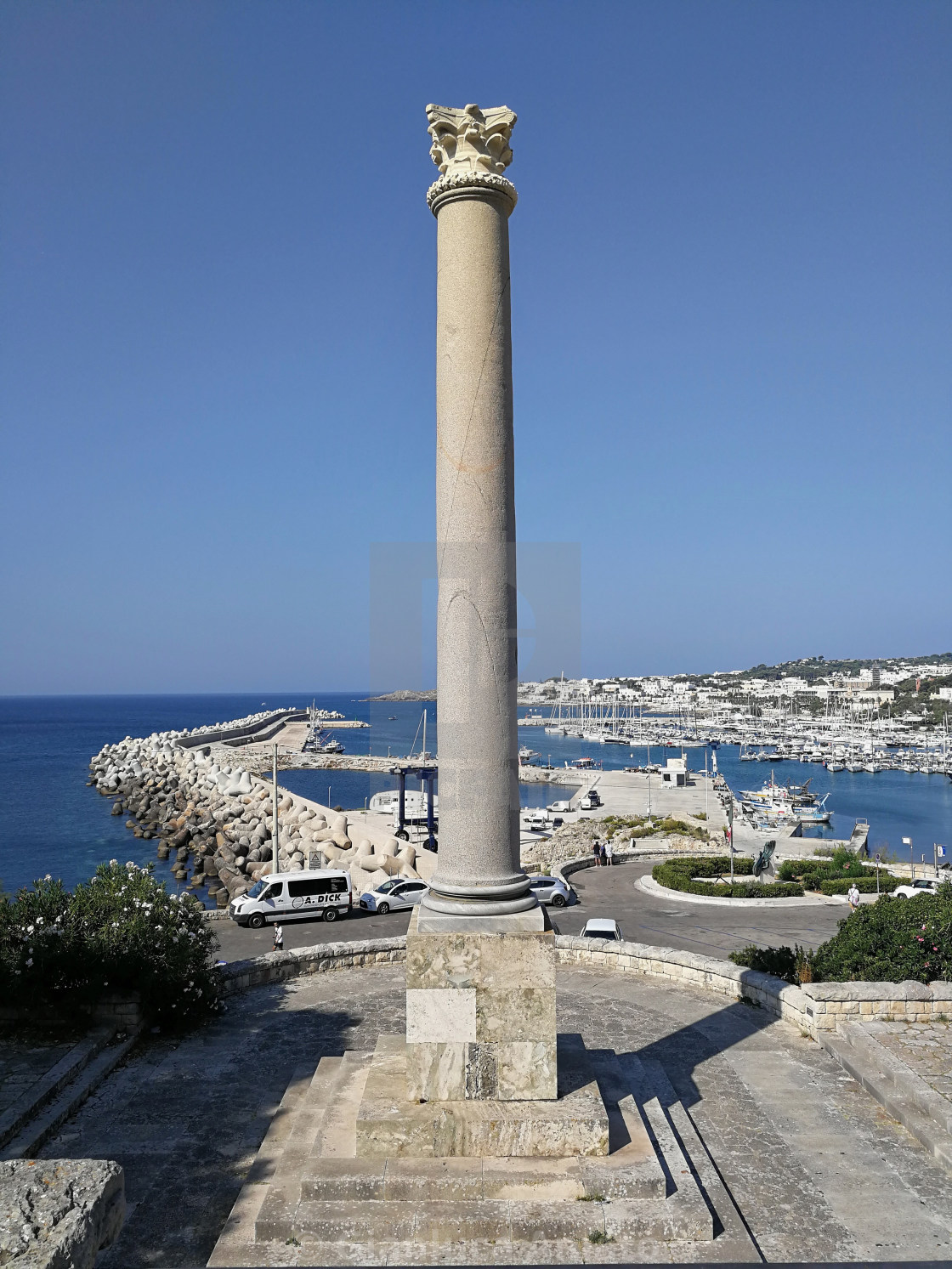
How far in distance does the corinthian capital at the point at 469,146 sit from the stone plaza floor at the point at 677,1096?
26.1 feet

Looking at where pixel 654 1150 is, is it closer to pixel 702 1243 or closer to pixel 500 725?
pixel 702 1243

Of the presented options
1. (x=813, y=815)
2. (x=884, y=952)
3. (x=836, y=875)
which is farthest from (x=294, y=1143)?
(x=813, y=815)

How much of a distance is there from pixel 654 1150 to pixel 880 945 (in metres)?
6.16

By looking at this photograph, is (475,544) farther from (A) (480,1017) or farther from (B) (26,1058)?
(B) (26,1058)

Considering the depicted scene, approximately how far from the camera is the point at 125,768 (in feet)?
236

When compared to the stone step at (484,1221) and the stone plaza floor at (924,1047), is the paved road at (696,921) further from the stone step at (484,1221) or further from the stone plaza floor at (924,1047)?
the stone step at (484,1221)

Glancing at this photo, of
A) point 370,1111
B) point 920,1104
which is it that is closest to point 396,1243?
point 370,1111

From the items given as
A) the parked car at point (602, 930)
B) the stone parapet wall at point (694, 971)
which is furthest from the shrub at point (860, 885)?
the stone parapet wall at point (694, 971)

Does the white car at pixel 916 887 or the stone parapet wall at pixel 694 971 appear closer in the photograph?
the stone parapet wall at pixel 694 971

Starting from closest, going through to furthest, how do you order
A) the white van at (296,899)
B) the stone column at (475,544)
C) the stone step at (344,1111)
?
the stone step at (344,1111) → the stone column at (475,544) → the white van at (296,899)

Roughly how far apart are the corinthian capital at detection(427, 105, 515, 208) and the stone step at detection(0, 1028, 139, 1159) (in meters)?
8.62

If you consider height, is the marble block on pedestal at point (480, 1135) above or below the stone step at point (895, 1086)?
above

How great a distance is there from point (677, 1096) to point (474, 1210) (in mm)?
3085

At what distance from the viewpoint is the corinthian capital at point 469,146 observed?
720cm
